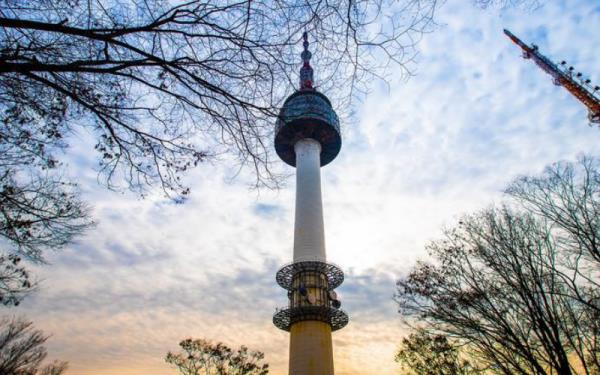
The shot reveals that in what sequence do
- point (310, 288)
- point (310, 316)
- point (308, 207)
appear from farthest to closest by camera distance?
point (308, 207)
point (310, 288)
point (310, 316)

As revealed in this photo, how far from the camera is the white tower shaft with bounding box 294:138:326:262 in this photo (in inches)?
1399

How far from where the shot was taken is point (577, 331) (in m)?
11.3

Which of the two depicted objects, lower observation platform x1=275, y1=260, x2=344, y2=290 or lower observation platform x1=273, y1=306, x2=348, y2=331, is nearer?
lower observation platform x1=273, y1=306, x2=348, y2=331

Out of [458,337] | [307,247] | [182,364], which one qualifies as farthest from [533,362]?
[182,364]

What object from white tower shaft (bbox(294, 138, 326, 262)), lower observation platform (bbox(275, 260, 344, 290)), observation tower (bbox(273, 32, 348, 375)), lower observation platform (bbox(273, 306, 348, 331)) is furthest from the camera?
white tower shaft (bbox(294, 138, 326, 262))

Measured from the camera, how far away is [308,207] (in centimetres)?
3847

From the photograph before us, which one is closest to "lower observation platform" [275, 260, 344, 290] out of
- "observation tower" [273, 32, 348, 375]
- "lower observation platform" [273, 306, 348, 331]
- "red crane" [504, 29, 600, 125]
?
"observation tower" [273, 32, 348, 375]

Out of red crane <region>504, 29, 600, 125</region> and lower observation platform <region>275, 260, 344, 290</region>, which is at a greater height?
red crane <region>504, 29, 600, 125</region>

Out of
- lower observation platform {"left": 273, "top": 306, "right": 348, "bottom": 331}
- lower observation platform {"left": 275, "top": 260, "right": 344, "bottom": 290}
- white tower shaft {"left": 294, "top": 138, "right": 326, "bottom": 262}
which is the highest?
white tower shaft {"left": 294, "top": 138, "right": 326, "bottom": 262}

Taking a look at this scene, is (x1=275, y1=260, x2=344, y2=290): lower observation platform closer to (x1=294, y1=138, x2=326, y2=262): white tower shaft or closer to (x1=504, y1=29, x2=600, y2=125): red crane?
(x1=294, y1=138, x2=326, y2=262): white tower shaft

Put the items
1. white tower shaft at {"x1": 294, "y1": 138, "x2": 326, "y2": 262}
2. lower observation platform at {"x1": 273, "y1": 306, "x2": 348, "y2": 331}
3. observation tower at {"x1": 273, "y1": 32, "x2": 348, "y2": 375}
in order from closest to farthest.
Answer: observation tower at {"x1": 273, "y1": 32, "x2": 348, "y2": 375} < lower observation platform at {"x1": 273, "y1": 306, "x2": 348, "y2": 331} < white tower shaft at {"x1": 294, "y1": 138, "x2": 326, "y2": 262}

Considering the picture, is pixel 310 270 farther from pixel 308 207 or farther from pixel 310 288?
pixel 308 207

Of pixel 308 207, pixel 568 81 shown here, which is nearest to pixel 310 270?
pixel 308 207

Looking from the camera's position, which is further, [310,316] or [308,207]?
[308,207]
